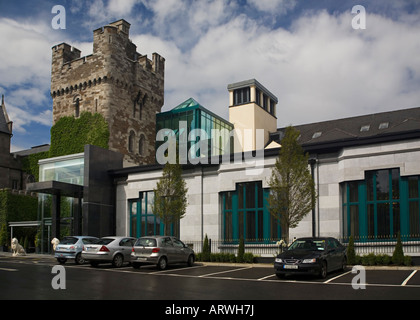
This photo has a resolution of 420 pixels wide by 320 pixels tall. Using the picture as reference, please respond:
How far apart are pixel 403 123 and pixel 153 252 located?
2994 cm

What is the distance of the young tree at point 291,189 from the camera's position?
21.3m

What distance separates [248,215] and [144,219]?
7.37 meters

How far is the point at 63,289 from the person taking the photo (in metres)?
12.0

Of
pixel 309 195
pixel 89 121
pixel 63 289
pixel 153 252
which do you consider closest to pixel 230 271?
pixel 153 252

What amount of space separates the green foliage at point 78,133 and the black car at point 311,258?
1026 inches

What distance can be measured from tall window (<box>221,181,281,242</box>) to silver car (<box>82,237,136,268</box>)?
647 centimetres

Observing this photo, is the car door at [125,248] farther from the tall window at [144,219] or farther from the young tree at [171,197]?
the tall window at [144,219]

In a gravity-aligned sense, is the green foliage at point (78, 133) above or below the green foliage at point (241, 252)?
above

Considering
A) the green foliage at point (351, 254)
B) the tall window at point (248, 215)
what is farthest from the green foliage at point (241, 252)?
the green foliage at point (351, 254)

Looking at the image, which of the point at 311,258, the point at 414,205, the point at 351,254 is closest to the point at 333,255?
the point at 311,258

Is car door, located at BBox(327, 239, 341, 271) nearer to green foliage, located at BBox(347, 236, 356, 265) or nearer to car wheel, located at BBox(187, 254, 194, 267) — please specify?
green foliage, located at BBox(347, 236, 356, 265)

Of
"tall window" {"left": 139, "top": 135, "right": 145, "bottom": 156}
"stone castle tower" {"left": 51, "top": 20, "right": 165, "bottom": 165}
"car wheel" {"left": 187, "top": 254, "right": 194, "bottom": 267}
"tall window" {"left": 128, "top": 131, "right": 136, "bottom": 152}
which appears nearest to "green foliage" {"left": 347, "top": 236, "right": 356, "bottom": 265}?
"car wheel" {"left": 187, "top": 254, "right": 194, "bottom": 267}
